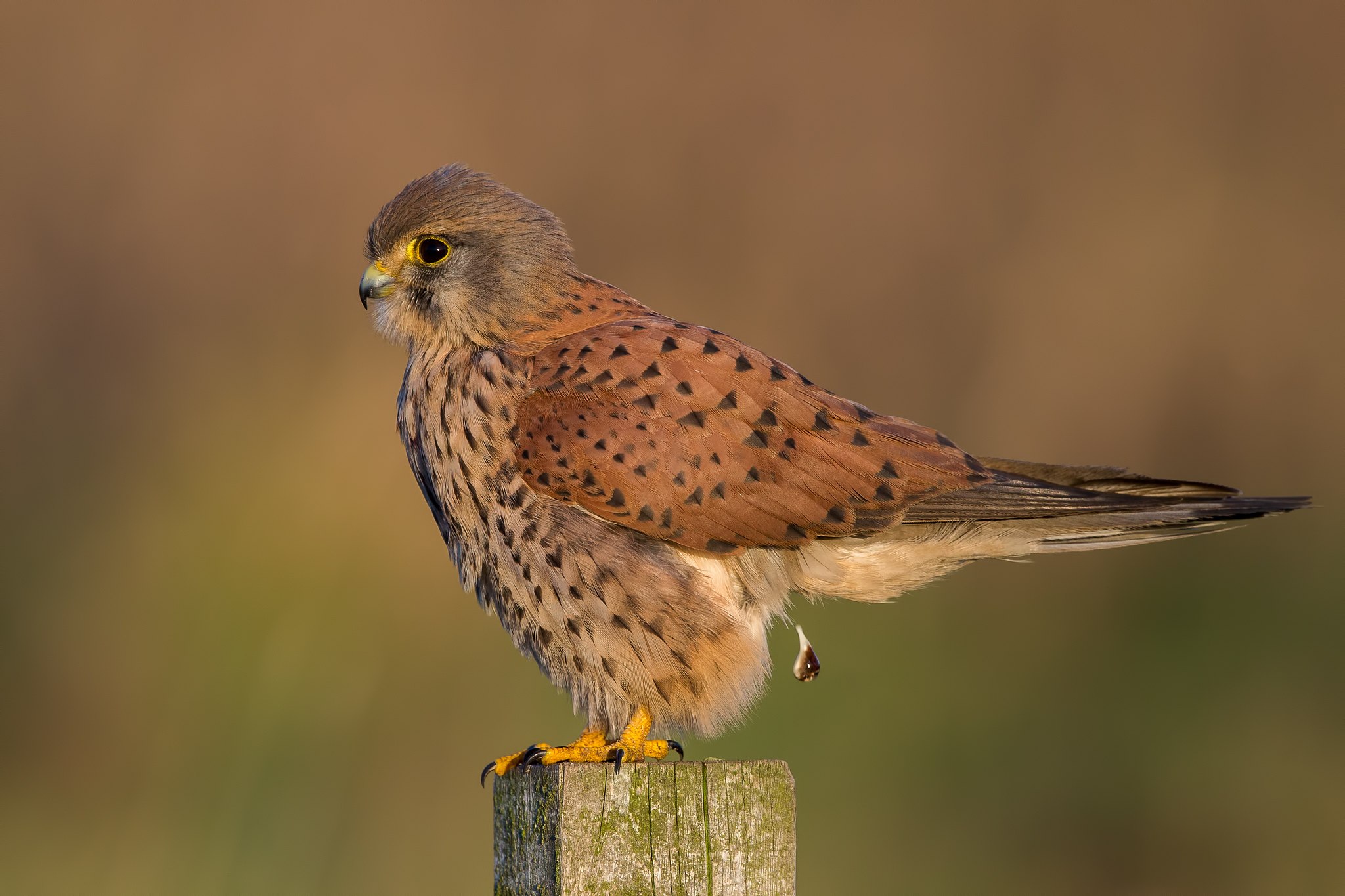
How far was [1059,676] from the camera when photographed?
218 inches

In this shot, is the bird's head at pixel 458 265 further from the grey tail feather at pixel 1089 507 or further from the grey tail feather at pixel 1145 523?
the grey tail feather at pixel 1145 523

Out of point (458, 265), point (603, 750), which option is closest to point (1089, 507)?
point (603, 750)

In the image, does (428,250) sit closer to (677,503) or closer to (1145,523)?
(677,503)

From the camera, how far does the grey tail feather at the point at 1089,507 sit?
291 cm

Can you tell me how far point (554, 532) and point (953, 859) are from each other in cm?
263

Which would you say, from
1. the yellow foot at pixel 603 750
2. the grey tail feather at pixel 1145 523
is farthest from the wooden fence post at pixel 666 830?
the grey tail feather at pixel 1145 523

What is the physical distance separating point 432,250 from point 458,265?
0.09m

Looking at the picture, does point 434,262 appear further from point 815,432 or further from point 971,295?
point 971,295

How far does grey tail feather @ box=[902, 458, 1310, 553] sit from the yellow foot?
760 mm

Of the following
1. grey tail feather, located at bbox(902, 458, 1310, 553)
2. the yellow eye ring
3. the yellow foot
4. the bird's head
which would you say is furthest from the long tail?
the yellow eye ring

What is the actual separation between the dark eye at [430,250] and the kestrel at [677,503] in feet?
0.59

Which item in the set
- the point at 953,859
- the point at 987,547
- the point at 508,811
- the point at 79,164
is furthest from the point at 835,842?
the point at 79,164

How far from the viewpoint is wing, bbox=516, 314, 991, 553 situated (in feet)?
9.74

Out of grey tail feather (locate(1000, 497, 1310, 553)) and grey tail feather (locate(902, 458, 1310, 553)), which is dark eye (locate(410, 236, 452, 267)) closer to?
grey tail feather (locate(902, 458, 1310, 553))
